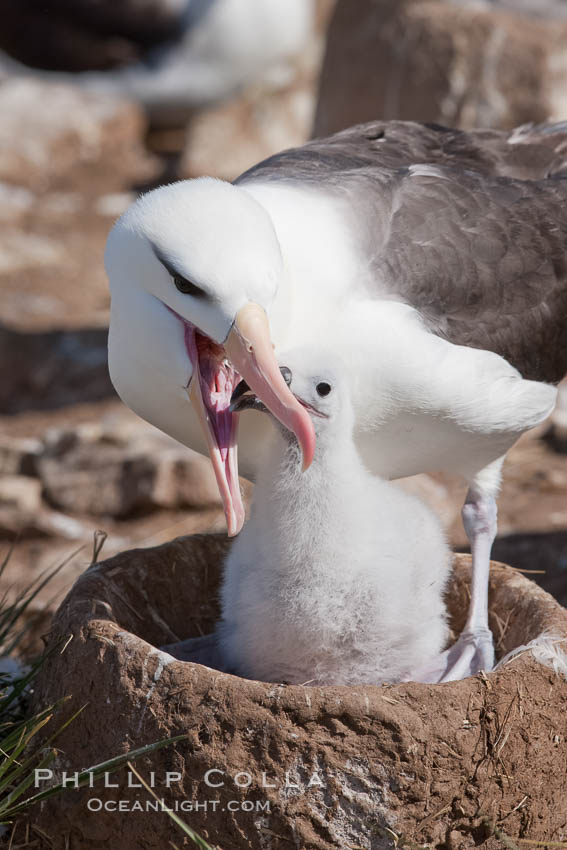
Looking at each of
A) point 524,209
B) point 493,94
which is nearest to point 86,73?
point 493,94

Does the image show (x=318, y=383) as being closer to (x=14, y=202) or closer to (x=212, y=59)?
(x=14, y=202)

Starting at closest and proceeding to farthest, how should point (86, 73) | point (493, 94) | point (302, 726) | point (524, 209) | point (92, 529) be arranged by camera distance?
point (302, 726) < point (524, 209) < point (92, 529) < point (493, 94) < point (86, 73)

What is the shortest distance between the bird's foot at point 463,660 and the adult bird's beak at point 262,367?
0.92 metres

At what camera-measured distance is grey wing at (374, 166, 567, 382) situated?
3311 millimetres

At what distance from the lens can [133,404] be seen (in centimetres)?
322

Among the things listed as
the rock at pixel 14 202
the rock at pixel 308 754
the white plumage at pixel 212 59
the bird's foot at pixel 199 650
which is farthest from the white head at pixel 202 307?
the white plumage at pixel 212 59

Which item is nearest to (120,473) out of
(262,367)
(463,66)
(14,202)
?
(463,66)

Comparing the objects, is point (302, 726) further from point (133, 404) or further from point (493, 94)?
point (493, 94)

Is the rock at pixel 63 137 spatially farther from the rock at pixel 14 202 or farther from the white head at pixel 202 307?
the white head at pixel 202 307

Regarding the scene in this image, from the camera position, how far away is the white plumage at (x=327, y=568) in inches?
123

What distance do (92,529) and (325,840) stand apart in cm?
335

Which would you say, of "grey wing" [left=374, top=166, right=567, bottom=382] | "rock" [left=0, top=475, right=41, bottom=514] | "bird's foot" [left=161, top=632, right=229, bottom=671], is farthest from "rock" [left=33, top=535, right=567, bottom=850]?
"rock" [left=0, top=475, right=41, bottom=514]

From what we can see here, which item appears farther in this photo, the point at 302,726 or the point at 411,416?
the point at 411,416

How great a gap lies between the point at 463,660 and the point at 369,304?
1.05 m
